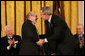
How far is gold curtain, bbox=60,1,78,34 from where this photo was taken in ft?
22.2

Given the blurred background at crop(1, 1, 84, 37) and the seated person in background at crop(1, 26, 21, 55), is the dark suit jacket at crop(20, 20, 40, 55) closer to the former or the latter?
the seated person in background at crop(1, 26, 21, 55)

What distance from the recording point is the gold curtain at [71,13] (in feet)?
22.2

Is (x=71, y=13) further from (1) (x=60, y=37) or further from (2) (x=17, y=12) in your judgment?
(1) (x=60, y=37)

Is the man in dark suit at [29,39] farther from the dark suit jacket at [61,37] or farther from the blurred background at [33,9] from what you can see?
the blurred background at [33,9]

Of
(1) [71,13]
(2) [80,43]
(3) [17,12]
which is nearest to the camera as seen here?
(2) [80,43]

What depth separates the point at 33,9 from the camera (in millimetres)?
6664

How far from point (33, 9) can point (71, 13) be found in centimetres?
95

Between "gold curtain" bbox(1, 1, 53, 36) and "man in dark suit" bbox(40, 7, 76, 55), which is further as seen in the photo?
"gold curtain" bbox(1, 1, 53, 36)

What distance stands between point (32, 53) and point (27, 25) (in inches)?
20.0

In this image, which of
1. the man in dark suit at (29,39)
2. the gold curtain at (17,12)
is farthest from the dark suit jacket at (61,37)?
the gold curtain at (17,12)

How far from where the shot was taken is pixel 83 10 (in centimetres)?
665

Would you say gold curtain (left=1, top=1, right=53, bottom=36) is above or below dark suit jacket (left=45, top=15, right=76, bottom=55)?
above

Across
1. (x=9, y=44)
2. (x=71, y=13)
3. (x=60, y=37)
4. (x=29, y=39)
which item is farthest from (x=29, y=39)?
(x=71, y=13)

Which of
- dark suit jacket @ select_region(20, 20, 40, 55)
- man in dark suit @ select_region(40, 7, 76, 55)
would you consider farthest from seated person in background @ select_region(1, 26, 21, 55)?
man in dark suit @ select_region(40, 7, 76, 55)
